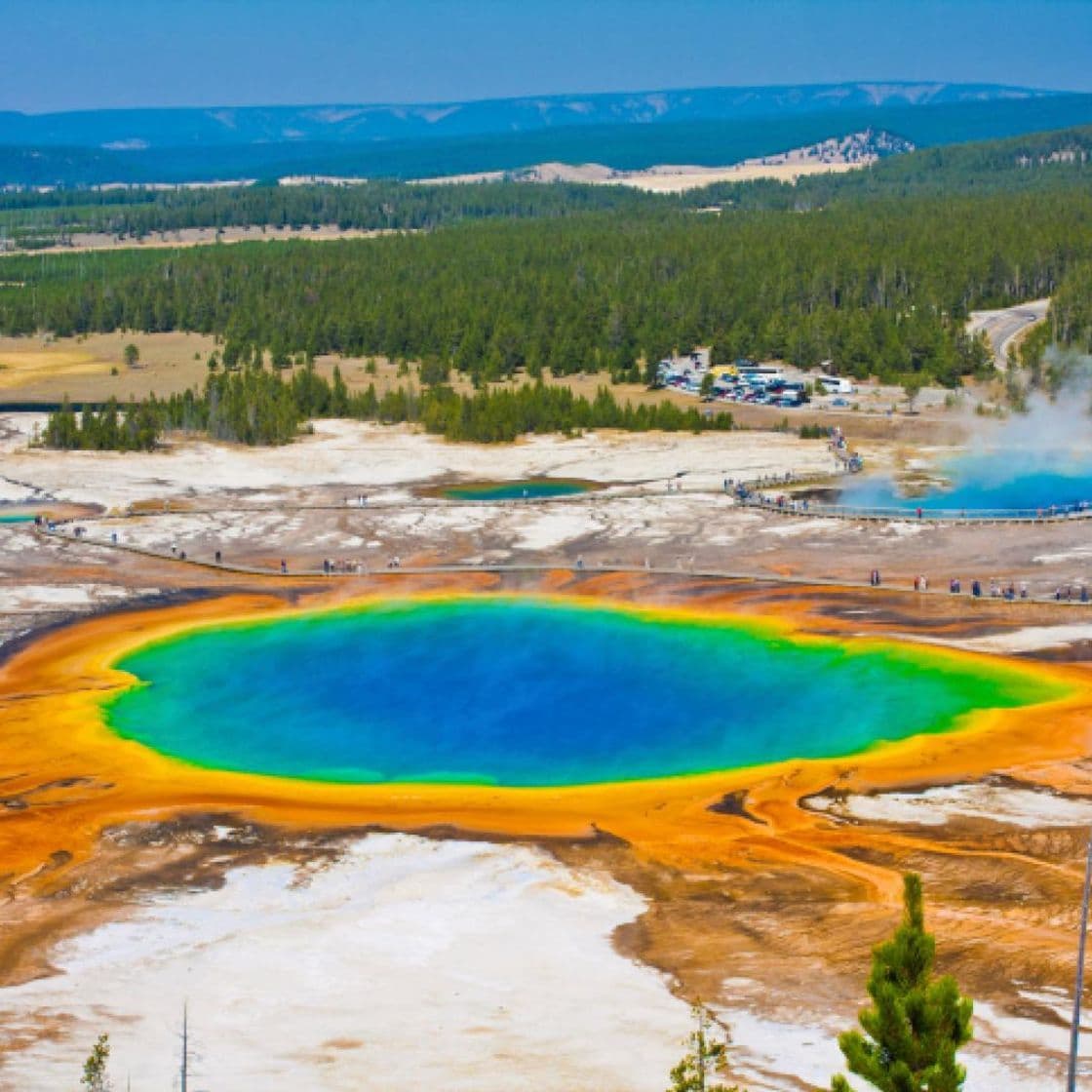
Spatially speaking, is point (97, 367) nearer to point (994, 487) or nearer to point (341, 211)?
point (994, 487)

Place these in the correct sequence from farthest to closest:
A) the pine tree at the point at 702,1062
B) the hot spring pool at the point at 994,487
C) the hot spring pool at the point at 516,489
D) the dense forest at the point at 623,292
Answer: the dense forest at the point at 623,292
the hot spring pool at the point at 516,489
the hot spring pool at the point at 994,487
the pine tree at the point at 702,1062

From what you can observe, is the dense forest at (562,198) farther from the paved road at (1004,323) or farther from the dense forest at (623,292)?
the paved road at (1004,323)

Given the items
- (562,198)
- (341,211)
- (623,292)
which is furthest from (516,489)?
(562,198)

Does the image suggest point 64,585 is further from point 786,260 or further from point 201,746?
point 786,260

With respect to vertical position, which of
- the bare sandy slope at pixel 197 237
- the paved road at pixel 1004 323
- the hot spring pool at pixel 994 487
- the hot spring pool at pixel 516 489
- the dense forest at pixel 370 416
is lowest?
the hot spring pool at pixel 516 489

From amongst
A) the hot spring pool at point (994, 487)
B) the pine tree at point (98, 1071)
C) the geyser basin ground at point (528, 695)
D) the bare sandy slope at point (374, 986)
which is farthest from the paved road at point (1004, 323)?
the pine tree at point (98, 1071)
